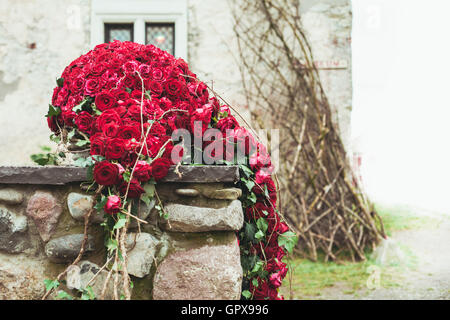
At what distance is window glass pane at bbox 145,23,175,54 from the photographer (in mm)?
5090

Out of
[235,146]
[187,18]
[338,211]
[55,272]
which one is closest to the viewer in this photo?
[55,272]

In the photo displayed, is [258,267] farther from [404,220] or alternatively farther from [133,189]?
[404,220]

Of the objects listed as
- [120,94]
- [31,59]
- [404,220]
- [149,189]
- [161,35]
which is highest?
[161,35]

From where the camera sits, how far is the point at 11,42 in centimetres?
499

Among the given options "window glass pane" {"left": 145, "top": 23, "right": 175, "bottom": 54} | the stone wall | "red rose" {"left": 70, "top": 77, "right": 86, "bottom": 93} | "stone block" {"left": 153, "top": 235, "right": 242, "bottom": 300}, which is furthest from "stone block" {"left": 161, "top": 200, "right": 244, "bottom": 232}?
"window glass pane" {"left": 145, "top": 23, "right": 175, "bottom": 54}

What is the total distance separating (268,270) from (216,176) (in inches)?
23.6

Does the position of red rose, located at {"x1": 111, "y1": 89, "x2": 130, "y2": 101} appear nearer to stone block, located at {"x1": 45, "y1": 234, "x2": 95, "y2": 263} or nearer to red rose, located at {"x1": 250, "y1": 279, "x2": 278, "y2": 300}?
stone block, located at {"x1": 45, "y1": 234, "x2": 95, "y2": 263}

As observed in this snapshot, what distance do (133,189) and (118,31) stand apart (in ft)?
13.7

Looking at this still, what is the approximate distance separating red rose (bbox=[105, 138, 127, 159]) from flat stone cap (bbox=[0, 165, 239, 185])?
0.42 ft

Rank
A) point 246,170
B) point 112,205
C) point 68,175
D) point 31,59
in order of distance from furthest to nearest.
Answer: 1. point 31,59
2. point 246,170
3. point 68,175
4. point 112,205

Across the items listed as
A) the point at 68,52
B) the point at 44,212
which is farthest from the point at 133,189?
the point at 68,52

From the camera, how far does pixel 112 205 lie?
145 centimetres
